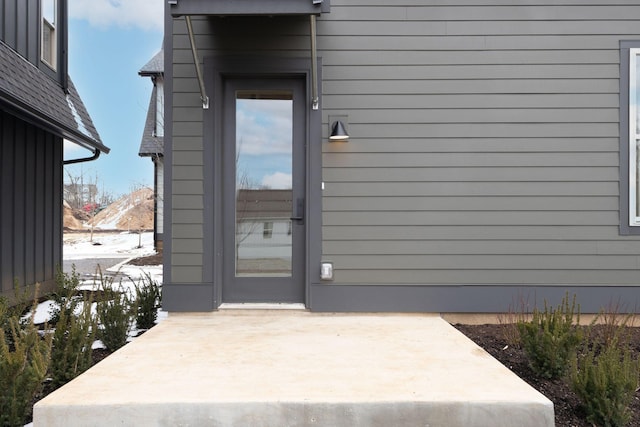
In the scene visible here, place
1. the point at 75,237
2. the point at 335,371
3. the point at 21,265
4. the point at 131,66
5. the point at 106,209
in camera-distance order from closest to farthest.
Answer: the point at 335,371 < the point at 21,265 < the point at 75,237 < the point at 106,209 < the point at 131,66

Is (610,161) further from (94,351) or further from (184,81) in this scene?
(94,351)

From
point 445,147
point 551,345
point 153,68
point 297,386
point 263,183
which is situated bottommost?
point 297,386

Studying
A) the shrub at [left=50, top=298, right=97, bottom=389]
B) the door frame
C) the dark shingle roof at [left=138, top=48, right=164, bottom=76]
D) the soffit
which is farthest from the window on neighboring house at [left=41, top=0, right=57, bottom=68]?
the dark shingle roof at [left=138, top=48, right=164, bottom=76]

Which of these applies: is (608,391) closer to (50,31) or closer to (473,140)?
(473,140)

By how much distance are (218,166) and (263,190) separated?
0.46 metres

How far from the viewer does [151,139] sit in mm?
11812

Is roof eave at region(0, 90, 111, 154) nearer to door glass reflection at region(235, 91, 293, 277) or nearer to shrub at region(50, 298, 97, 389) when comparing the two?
door glass reflection at region(235, 91, 293, 277)

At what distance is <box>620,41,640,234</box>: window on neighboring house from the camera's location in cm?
388

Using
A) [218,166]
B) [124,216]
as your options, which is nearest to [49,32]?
[218,166]

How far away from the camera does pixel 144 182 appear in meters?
15.7

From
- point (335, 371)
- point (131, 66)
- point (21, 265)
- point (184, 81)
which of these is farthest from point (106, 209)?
point (335, 371)

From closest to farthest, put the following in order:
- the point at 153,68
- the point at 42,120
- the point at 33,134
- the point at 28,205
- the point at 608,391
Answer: the point at 608,391 → the point at 42,120 → the point at 28,205 → the point at 33,134 → the point at 153,68

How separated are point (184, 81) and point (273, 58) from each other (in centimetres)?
83

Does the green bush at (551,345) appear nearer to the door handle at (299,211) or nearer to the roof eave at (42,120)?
the door handle at (299,211)
